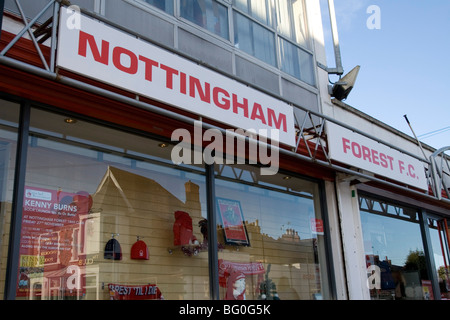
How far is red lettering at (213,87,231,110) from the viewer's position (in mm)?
6004

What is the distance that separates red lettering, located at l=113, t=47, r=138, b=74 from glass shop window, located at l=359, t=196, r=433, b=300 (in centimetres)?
574

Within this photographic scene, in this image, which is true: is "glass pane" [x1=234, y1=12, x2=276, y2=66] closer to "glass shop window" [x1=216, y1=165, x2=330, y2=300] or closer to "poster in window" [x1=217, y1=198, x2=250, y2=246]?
"glass shop window" [x1=216, y1=165, x2=330, y2=300]

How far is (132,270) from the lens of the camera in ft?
19.4

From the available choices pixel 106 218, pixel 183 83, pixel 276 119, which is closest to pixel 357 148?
pixel 276 119

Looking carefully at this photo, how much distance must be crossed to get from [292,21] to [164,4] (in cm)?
339

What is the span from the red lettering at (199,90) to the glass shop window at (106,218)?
42.1 inches

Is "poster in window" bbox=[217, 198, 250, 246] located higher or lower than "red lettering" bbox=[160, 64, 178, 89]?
lower

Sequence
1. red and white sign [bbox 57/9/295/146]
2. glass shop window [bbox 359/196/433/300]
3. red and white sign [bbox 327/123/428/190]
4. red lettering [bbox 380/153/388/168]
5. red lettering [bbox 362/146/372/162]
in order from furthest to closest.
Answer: glass shop window [bbox 359/196/433/300] → red lettering [bbox 380/153/388/168] → red lettering [bbox 362/146/372/162] → red and white sign [bbox 327/123/428/190] → red and white sign [bbox 57/9/295/146]

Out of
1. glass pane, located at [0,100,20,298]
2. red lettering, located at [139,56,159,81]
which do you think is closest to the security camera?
red lettering, located at [139,56,159,81]

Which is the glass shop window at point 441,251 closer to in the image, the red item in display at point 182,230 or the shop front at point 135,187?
the shop front at point 135,187

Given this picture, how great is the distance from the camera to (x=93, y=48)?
489cm

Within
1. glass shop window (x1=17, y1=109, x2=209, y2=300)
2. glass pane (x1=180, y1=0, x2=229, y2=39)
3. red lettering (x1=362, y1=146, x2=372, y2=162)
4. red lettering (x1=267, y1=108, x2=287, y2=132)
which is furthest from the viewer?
red lettering (x1=362, y1=146, x2=372, y2=162)
